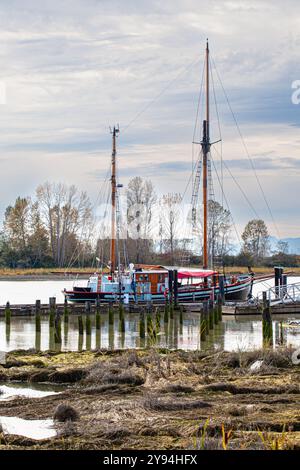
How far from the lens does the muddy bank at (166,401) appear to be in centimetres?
1284

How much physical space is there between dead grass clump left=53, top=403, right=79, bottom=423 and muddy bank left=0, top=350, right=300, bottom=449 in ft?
0.47

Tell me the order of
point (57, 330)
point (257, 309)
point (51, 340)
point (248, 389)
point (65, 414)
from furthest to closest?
point (257, 309)
point (51, 340)
point (57, 330)
point (248, 389)
point (65, 414)

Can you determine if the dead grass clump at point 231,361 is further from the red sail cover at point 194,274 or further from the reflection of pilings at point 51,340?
the red sail cover at point 194,274

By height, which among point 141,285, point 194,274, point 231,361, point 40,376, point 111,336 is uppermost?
point 194,274

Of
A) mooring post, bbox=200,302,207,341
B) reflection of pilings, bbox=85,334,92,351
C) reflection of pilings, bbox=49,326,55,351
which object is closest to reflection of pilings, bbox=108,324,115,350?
reflection of pilings, bbox=85,334,92,351

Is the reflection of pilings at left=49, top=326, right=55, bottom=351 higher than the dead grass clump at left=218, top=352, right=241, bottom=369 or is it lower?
lower

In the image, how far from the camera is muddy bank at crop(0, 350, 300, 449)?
12844 millimetres

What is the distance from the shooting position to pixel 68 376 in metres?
20.2

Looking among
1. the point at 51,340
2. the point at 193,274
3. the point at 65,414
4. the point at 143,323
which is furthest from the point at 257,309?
the point at 65,414

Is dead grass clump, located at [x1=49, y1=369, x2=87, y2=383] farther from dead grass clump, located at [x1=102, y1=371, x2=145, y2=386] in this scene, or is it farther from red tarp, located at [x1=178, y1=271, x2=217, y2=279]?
red tarp, located at [x1=178, y1=271, x2=217, y2=279]

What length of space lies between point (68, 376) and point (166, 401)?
4.87 metres

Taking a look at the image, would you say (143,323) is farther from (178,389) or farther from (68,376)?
(178,389)
